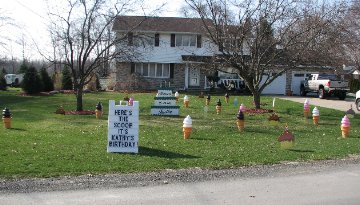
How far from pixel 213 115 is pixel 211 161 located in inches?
450

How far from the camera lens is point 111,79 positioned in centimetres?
4344

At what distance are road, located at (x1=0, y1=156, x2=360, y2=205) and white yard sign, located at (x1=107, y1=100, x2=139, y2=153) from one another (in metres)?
3.02

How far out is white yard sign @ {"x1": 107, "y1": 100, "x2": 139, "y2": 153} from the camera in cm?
1091

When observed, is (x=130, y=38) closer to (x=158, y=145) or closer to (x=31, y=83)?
(x=158, y=145)

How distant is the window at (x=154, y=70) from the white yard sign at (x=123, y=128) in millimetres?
31877

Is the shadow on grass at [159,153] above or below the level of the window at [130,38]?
below

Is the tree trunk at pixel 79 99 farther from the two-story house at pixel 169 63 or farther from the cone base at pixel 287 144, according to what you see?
the two-story house at pixel 169 63

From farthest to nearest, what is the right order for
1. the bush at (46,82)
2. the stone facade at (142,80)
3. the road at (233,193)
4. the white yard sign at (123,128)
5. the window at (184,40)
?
the window at (184,40) → the stone facade at (142,80) → the bush at (46,82) → the white yard sign at (123,128) → the road at (233,193)

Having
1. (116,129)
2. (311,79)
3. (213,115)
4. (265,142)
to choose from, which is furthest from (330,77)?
(116,129)

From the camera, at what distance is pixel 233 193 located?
746cm

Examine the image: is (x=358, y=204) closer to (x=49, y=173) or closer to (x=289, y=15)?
(x=49, y=173)

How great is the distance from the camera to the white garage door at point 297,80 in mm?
42875

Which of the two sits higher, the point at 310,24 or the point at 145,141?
the point at 310,24

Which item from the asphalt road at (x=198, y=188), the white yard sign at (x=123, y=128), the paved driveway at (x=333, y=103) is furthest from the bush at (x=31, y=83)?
the asphalt road at (x=198, y=188)
